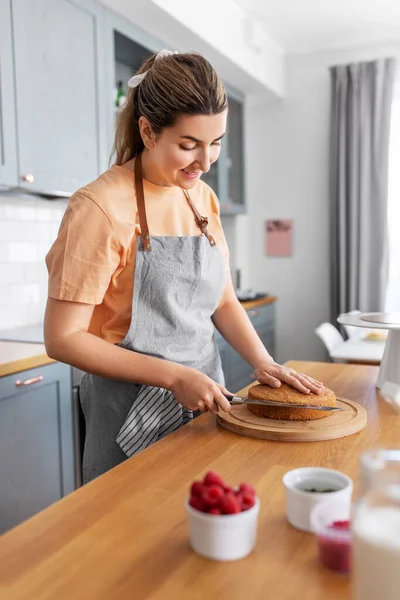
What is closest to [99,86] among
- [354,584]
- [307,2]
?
[307,2]

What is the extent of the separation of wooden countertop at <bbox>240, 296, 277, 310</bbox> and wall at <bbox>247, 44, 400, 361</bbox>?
0.34 metres

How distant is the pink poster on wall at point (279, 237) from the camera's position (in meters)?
4.64

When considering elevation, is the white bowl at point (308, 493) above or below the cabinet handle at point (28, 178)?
below

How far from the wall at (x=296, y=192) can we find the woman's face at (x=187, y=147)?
3310 millimetres

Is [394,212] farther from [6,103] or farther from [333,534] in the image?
[333,534]

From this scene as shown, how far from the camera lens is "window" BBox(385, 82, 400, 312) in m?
4.18

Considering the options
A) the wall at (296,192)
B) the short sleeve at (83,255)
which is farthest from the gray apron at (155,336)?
the wall at (296,192)

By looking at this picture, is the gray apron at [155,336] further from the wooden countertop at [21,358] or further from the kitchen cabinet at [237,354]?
the kitchen cabinet at [237,354]

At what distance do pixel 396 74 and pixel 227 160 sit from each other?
1264mm

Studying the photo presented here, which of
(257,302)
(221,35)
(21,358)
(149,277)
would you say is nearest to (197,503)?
(149,277)

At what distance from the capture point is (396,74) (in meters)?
4.15

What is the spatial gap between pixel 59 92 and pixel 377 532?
2.32 metres

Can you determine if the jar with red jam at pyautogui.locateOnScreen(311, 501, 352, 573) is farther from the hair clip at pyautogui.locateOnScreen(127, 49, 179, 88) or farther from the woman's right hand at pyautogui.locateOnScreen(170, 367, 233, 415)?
the hair clip at pyautogui.locateOnScreen(127, 49, 179, 88)

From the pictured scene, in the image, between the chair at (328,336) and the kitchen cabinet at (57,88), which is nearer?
the kitchen cabinet at (57,88)
